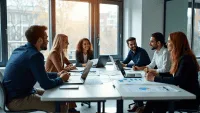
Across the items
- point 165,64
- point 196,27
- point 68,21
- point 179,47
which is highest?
point 68,21

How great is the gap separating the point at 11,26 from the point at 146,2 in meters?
2.74

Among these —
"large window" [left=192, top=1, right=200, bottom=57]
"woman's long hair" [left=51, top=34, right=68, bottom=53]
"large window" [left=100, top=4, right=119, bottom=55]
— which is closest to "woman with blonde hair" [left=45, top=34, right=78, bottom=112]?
"woman's long hair" [left=51, top=34, right=68, bottom=53]

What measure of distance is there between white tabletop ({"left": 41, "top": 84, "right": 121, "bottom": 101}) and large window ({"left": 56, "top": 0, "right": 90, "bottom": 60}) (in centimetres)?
274

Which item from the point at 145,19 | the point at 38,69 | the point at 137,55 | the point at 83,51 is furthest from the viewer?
the point at 145,19

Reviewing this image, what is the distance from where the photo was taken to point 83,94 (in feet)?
6.02

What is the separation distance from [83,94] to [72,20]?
10.1 feet

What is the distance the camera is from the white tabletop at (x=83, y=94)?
5.66 feet

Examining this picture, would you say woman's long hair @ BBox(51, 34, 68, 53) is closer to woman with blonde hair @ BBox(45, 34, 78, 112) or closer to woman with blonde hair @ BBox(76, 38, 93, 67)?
woman with blonde hair @ BBox(45, 34, 78, 112)

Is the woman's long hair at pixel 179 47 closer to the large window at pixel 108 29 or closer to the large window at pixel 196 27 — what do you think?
the large window at pixel 196 27

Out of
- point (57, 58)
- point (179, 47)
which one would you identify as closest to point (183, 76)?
point (179, 47)

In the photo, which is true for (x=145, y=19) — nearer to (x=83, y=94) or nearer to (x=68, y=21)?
(x=68, y=21)

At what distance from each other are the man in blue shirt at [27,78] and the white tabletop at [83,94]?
0.17 meters

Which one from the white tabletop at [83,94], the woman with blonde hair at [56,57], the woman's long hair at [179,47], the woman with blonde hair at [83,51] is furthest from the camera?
the woman with blonde hair at [83,51]

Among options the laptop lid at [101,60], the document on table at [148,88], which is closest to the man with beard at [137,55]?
the laptop lid at [101,60]
